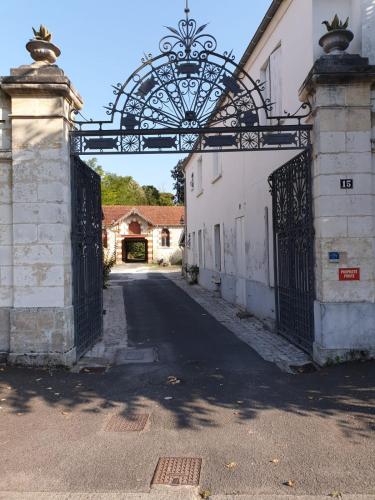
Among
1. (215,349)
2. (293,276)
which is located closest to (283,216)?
(293,276)

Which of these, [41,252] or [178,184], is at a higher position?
[178,184]

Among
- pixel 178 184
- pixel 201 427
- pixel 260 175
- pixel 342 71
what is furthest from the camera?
pixel 178 184

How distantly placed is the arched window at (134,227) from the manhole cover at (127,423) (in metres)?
41.6

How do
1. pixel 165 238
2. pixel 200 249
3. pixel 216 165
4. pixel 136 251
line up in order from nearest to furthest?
1. pixel 216 165
2. pixel 200 249
3. pixel 165 238
4. pixel 136 251

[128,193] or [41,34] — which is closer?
[41,34]

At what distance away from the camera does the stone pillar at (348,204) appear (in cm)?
682

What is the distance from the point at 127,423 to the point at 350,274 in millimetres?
3801

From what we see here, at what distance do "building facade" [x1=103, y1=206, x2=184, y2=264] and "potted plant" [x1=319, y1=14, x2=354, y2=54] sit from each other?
38.6 metres

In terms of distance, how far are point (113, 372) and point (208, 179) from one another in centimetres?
1387

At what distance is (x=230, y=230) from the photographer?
15.6 metres

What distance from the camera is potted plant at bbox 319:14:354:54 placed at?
22.8ft

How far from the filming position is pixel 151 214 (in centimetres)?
4762

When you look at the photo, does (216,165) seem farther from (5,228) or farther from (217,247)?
(5,228)

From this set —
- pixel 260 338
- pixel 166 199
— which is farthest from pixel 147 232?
pixel 260 338
